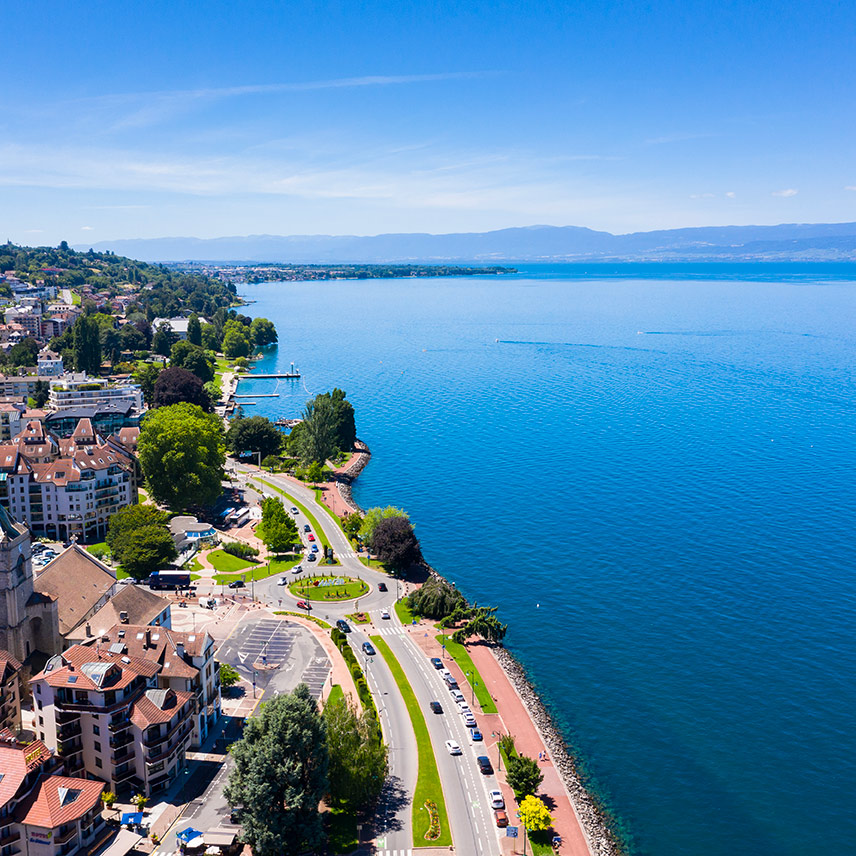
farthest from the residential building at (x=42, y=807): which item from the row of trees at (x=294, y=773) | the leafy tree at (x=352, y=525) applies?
the leafy tree at (x=352, y=525)

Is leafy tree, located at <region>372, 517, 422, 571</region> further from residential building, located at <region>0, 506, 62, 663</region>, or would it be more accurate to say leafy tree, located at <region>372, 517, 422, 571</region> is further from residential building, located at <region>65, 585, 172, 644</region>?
residential building, located at <region>0, 506, 62, 663</region>

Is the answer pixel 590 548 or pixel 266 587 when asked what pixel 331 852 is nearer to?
pixel 266 587

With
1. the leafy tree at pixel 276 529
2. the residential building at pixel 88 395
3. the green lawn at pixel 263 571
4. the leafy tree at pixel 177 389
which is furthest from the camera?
the leafy tree at pixel 177 389

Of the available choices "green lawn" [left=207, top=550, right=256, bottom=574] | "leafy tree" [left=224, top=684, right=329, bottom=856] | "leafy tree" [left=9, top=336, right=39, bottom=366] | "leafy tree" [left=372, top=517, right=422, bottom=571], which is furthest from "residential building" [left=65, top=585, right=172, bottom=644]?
"leafy tree" [left=9, top=336, right=39, bottom=366]

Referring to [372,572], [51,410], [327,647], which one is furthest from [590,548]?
[51,410]

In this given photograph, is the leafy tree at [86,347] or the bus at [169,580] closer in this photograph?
the bus at [169,580]

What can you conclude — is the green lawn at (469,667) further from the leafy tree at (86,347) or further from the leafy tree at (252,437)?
the leafy tree at (86,347)
